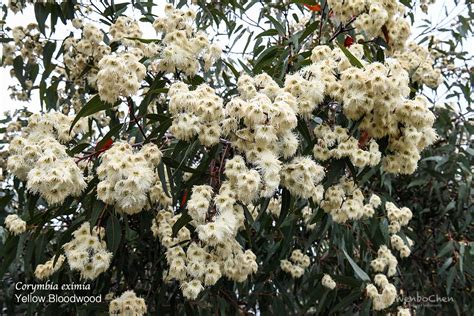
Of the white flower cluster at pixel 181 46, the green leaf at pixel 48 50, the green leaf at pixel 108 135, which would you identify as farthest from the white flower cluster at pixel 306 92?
the green leaf at pixel 48 50

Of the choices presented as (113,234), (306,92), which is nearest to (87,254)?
(113,234)

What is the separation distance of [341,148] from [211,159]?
0.40 meters

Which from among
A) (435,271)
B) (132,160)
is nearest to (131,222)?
(132,160)

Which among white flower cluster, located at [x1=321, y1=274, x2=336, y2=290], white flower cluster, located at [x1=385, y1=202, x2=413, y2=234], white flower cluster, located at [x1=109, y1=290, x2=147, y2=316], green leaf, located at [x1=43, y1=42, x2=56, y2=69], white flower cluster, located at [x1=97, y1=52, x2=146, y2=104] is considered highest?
green leaf, located at [x1=43, y1=42, x2=56, y2=69]

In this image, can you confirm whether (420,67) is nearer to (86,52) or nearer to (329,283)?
(329,283)

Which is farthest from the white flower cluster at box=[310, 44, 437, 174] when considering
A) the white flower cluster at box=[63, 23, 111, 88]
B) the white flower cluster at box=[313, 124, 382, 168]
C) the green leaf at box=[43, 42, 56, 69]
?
the green leaf at box=[43, 42, 56, 69]

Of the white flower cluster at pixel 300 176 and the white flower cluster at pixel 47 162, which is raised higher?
the white flower cluster at pixel 47 162

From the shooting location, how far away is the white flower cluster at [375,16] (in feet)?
6.30

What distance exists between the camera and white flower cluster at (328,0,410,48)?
1.92m

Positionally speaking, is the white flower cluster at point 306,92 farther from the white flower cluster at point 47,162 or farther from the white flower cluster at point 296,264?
the white flower cluster at point 296,264

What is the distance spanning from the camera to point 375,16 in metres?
1.92

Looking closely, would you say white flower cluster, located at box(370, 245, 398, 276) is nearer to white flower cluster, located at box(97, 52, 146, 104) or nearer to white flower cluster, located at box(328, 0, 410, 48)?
white flower cluster, located at box(328, 0, 410, 48)

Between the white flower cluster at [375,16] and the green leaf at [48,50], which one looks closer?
the white flower cluster at [375,16]

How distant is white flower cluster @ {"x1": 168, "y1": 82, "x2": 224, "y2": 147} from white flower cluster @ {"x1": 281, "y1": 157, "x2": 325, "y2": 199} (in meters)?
0.22
